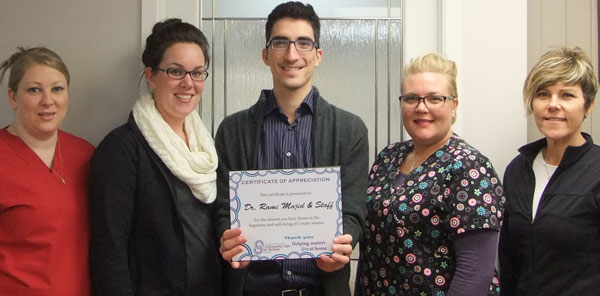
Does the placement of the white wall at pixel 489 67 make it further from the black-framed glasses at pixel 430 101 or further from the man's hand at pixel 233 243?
the man's hand at pixel 233 243

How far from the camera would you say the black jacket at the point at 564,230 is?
1728 millimetres

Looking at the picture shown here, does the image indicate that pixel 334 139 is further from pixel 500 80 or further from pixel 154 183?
pixel 500 80

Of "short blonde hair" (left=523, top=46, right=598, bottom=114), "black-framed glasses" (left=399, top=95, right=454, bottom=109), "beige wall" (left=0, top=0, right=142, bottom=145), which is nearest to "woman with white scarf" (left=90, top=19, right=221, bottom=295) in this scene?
"beige wall" (left=0, top=0, right=142, bottom=145)

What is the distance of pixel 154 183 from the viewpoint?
164cm

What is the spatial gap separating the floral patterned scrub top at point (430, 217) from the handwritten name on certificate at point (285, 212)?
241 millimetres

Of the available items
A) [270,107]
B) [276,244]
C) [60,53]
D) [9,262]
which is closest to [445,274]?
[276,244]

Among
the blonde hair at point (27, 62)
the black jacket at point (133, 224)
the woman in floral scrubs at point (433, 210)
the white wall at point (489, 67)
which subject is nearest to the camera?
the woman in floral scrubs at point (433, 210)

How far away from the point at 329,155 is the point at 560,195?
0.87 m

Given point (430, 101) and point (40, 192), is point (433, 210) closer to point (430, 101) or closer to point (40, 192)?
point (430, 101)

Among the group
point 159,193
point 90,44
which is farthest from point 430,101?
point 90,44

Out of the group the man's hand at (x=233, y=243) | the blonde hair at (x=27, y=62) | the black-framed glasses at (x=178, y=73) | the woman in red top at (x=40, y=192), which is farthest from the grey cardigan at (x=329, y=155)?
the blonde hair at (x=27, y=62)

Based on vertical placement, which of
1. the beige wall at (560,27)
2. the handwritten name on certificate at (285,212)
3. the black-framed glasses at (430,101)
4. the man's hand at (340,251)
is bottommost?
the man's hand at (340,251)

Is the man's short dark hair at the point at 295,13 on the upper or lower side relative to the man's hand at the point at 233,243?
upper

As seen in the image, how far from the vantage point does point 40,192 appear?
163 cm
